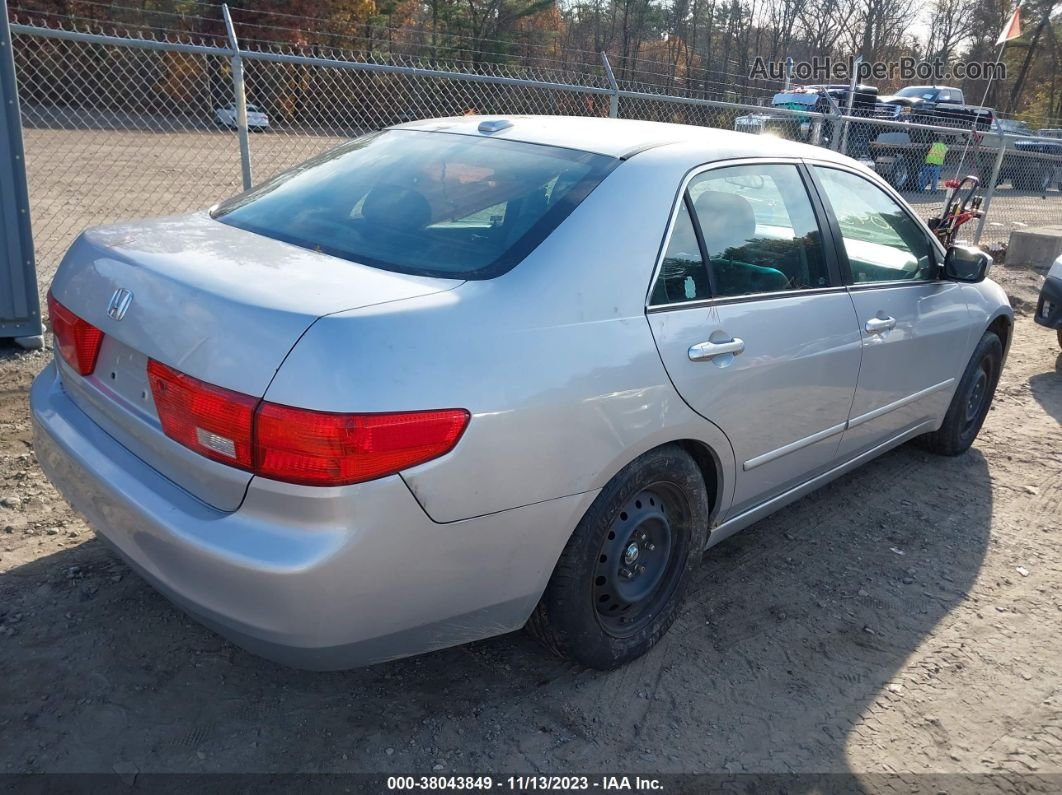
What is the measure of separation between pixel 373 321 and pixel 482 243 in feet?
1.98

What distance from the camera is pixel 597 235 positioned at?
Result: 2.52 metres

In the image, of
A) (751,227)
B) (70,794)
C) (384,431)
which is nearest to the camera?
(384,431)

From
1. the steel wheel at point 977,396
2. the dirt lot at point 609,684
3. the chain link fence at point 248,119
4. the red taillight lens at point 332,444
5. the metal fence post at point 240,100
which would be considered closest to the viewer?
the red taillight lens at point 332,444

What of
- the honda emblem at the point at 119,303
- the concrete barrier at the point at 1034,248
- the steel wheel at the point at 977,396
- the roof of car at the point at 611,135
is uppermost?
the roof of car at the point at 611,135

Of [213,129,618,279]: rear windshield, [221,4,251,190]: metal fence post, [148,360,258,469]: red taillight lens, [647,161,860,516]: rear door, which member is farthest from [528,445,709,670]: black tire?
[221,4,251,190]: metal fence post

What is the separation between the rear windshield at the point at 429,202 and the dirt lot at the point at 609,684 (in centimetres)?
132

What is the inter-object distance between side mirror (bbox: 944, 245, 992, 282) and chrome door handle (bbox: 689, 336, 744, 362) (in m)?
1.77

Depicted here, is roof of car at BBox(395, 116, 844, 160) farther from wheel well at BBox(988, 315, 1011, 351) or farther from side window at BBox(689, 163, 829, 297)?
wheel well at BBox(988, 315, 1011, 351)

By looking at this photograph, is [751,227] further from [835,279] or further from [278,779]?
[278,779]

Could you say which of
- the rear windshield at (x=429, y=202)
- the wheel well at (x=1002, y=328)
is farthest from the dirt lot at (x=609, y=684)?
the wheel well at (x=1002, y=328)

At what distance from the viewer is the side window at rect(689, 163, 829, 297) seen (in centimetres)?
291

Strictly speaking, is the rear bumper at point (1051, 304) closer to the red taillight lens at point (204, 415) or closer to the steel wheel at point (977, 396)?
the steel wheel at point (977, 396)

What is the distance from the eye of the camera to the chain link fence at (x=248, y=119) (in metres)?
8.81

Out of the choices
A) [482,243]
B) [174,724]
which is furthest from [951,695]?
[174,724]
